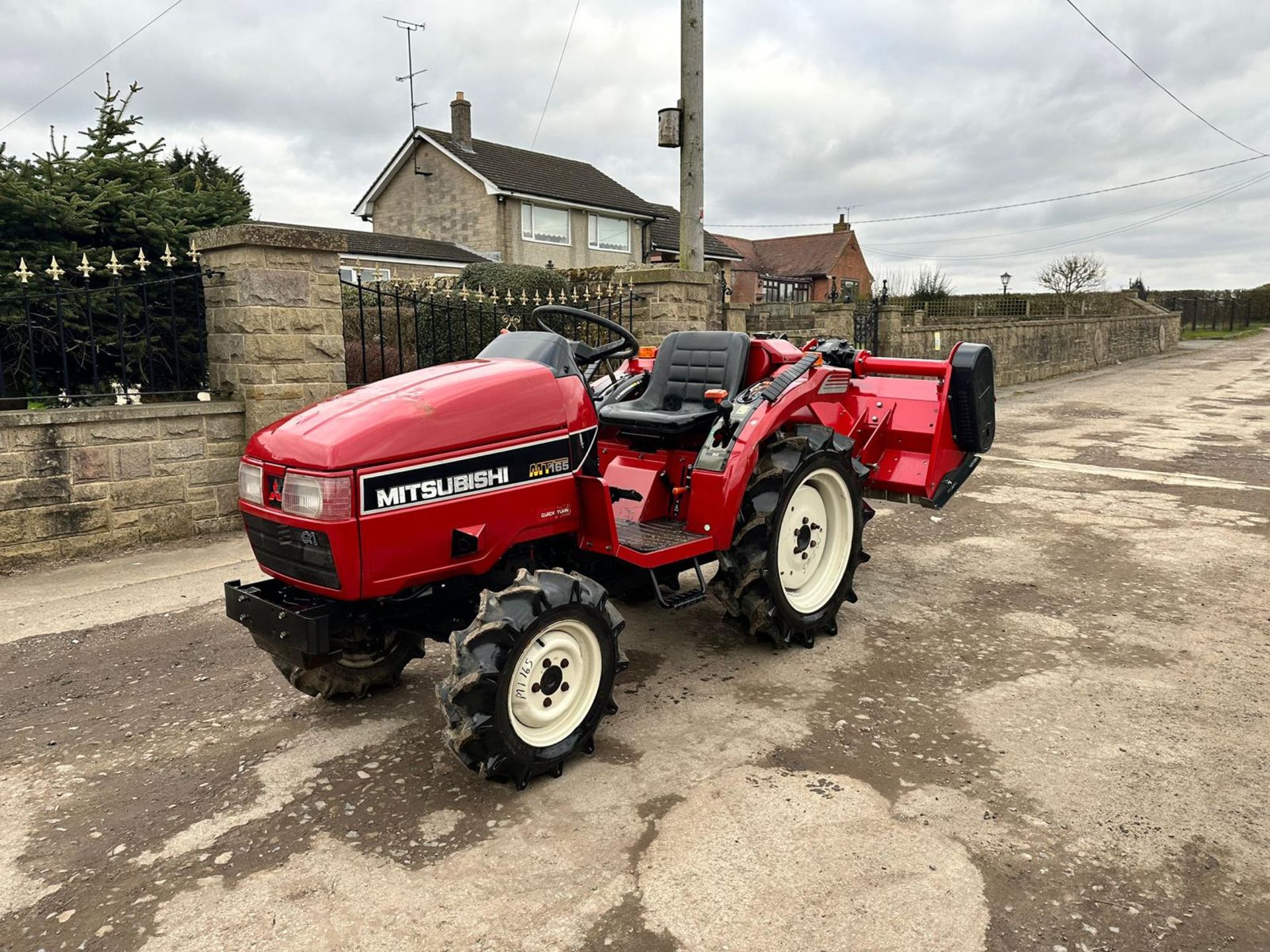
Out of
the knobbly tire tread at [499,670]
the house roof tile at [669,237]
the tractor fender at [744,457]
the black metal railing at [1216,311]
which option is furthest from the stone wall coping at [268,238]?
the black metal railing at [1216,311]

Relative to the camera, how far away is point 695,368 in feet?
14.8

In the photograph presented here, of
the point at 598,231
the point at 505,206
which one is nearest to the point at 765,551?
the point at 505,206

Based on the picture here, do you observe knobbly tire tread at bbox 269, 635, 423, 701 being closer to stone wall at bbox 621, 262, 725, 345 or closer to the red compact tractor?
the red compact tractor

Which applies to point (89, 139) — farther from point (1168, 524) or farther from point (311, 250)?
point (1168, 524)

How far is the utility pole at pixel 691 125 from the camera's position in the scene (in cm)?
884

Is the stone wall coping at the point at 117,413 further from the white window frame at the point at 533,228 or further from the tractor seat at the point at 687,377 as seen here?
the white window frame at the point at 533,228

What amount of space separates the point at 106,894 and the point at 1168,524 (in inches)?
270

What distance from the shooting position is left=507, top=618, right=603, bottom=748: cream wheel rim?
2.93m

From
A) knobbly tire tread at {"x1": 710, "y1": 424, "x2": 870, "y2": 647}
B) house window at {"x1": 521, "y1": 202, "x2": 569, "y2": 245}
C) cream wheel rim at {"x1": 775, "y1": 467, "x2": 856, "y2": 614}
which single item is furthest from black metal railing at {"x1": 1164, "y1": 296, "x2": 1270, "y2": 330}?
knobbly tire tread at {"x1": 710, "y1": 424, "x2": 870, "y2": 647}

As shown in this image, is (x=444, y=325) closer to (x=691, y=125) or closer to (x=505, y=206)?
(x=691, y=125)

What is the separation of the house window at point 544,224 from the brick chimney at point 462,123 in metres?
2.93

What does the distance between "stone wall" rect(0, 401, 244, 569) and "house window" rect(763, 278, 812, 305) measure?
42.6 metres

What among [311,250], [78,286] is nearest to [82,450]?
[78,286]

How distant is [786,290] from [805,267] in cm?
153
